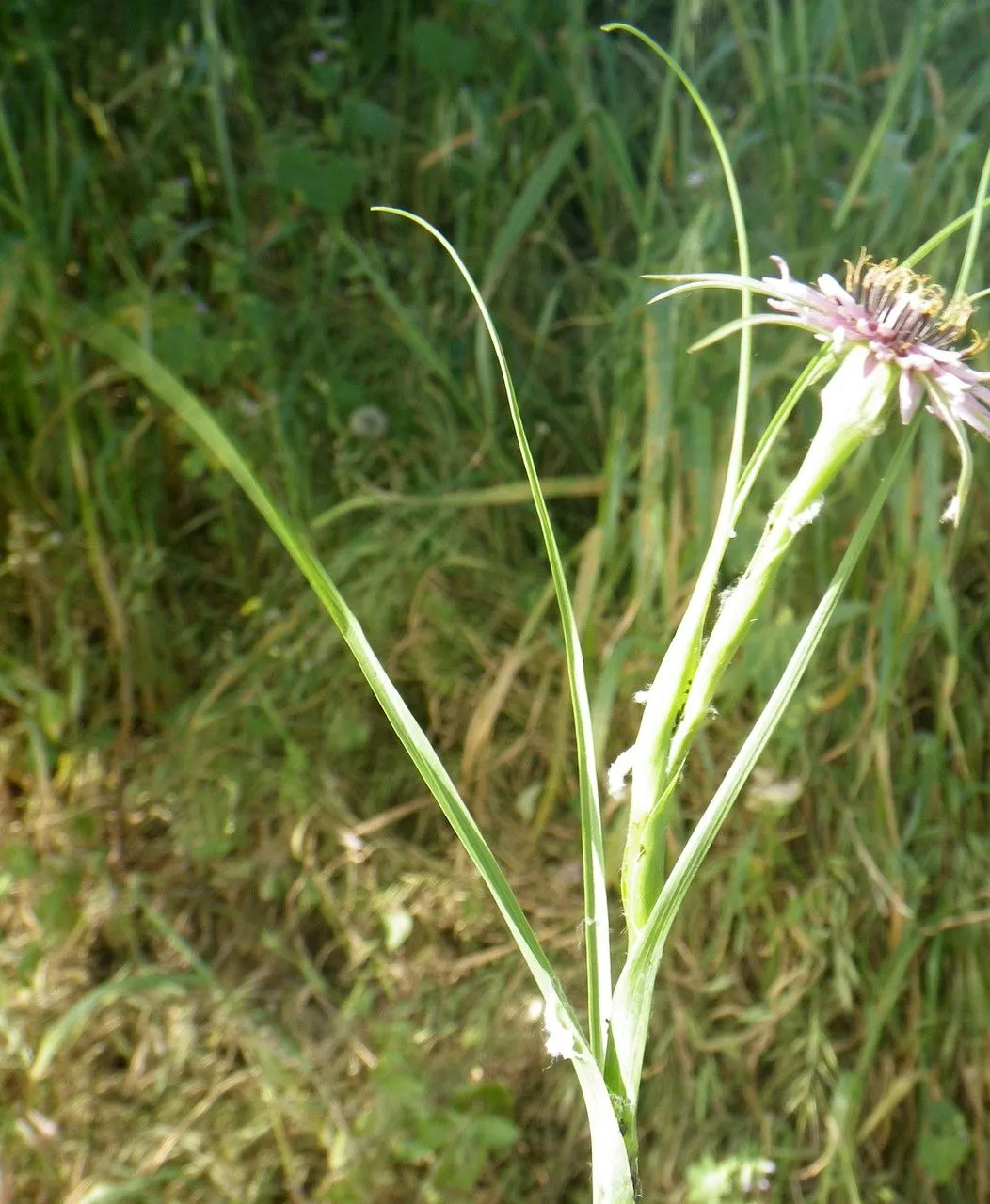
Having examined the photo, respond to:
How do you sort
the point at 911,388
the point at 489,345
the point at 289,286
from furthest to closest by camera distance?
the point at 289,286 < the point at 489,345 < the point at 911,388

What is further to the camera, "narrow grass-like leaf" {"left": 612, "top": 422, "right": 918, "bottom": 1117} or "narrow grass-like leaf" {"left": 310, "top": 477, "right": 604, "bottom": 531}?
"narrow grass-like leaf" {"left": 310, "top": 477, "right": 604, "bottom": 531}

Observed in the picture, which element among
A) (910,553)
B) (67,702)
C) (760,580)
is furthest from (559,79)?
(760,580)

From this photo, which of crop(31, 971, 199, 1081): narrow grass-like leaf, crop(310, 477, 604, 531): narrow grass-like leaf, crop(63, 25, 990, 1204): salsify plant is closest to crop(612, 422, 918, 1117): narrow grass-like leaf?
crop(63, 25, 990, 1204): salsify plant

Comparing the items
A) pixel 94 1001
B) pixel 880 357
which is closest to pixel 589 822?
pixel 880 357

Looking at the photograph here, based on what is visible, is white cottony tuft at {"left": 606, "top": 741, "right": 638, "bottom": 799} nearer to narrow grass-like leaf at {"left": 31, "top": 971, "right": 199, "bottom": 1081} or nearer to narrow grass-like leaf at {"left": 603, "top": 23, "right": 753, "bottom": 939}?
narrow grass-like leaf at {"left": 603, "top": 23, "right": 753, "bottom": 939}

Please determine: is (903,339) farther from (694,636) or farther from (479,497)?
(479,497)

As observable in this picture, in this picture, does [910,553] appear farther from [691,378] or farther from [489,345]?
[489,345]
